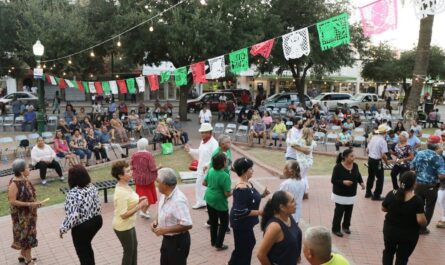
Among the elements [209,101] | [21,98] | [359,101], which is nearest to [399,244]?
[209,101]

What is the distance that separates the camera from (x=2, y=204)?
8.69 m

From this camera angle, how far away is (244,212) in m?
4.51

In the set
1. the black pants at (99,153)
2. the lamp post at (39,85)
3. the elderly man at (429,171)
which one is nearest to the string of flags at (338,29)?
the elderly man at (429,171)

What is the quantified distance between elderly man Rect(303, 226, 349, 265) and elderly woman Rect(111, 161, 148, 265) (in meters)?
2.13

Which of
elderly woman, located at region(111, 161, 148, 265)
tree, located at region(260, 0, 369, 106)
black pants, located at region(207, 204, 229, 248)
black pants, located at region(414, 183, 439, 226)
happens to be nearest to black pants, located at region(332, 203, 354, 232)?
black pants, located at region(414, 183, 439, 226)

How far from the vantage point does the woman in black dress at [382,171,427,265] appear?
466 centimetres

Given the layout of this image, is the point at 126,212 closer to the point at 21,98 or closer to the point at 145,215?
the point at 145,215

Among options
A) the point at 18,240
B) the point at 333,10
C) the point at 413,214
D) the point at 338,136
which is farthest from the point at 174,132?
the point at 333,10

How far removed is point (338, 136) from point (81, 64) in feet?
60.6

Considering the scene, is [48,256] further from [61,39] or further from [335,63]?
[335,63]

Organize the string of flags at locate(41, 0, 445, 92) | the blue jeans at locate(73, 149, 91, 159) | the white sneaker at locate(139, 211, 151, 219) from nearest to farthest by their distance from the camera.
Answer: the white sneaker at locate(139, 211, 151, 219) → the string of flags at locate(41, 0, 445, 92) → the blue jeans at locate(73, 149, 91, 159)

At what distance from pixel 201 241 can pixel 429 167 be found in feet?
12.8

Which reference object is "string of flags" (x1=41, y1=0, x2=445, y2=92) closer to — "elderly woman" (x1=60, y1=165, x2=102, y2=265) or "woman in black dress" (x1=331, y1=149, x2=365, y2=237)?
"woman in black dress" (x1=331, y1=149, x2=365, y2=237)

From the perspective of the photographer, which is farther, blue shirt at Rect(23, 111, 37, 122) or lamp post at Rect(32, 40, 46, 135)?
blue shirt at Rect(23, 111, 37, 122)
